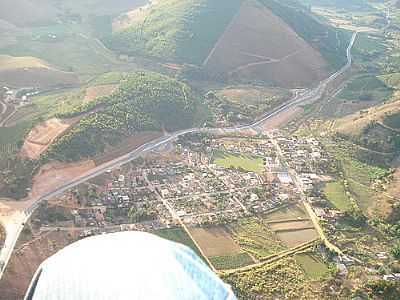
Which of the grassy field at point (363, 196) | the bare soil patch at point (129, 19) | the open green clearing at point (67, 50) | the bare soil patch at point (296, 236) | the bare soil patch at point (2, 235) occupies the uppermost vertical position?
the bare soil patch at point (129, 19)

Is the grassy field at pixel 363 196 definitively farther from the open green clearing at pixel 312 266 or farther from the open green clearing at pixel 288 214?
the open green clearing at pixel 312 266

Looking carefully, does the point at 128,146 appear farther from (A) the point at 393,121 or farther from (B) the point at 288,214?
(A) the point at 393,121

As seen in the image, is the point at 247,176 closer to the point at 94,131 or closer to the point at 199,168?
the point at 199,168

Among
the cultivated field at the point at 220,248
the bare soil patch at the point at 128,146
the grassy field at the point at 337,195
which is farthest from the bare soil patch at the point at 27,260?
the grassy field at the point at 337,195

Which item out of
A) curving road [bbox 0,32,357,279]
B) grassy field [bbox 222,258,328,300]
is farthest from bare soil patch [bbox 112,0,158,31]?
grassy field [bbox 222,258,328,300]

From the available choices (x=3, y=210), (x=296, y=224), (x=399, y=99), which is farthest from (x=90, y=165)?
(x=399, y=99)

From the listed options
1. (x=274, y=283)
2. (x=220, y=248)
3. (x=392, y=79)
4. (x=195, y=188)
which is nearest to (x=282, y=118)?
(x=195, y=188)
